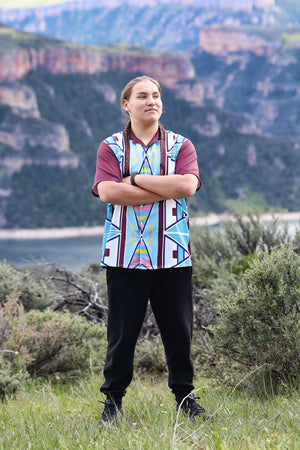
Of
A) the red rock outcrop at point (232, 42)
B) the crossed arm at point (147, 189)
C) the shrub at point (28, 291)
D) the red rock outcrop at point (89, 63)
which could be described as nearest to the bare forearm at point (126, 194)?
the crossed arm at point (147, 189)

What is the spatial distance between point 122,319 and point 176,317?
9.4 inches

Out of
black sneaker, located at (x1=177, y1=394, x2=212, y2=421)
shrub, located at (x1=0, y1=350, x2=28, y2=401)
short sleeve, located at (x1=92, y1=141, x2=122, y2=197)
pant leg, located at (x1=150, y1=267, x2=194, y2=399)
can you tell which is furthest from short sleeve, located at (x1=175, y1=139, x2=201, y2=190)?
shrub, located at (x1=0, y1=350, x2=28, y2=401)

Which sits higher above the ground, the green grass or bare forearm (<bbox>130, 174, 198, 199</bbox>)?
bare forearm (<bbox>130, 174, 198, 199</bbox>)

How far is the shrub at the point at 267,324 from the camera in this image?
9.01 feet

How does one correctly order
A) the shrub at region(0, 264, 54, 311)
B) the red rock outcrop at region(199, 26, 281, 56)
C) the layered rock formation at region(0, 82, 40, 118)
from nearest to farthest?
1. the shrub at region(0, 264, 54, 311)
2. the layered rock formation at region(0, 82, 40, 118)
3. the red rock outcrop at region(199, 26, 281, 56)

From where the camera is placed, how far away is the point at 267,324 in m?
2.82

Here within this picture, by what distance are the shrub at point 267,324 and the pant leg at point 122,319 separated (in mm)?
565

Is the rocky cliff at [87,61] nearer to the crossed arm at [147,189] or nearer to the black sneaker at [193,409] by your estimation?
the crossed arm at [147,189]

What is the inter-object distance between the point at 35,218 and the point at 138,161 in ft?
315

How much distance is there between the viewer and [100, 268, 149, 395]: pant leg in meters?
2.45

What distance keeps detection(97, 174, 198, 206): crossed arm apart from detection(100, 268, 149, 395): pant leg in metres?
0.31

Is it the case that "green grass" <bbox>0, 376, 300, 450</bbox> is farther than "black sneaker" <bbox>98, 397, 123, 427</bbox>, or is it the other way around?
"black sneaker" <bbox>98, 397, 123, 427</bbox>

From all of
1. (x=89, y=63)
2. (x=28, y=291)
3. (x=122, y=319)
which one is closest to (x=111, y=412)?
(x=122, y=319)

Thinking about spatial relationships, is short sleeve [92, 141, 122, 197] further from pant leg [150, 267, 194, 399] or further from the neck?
pant leg [150, 267, 194, 399]
